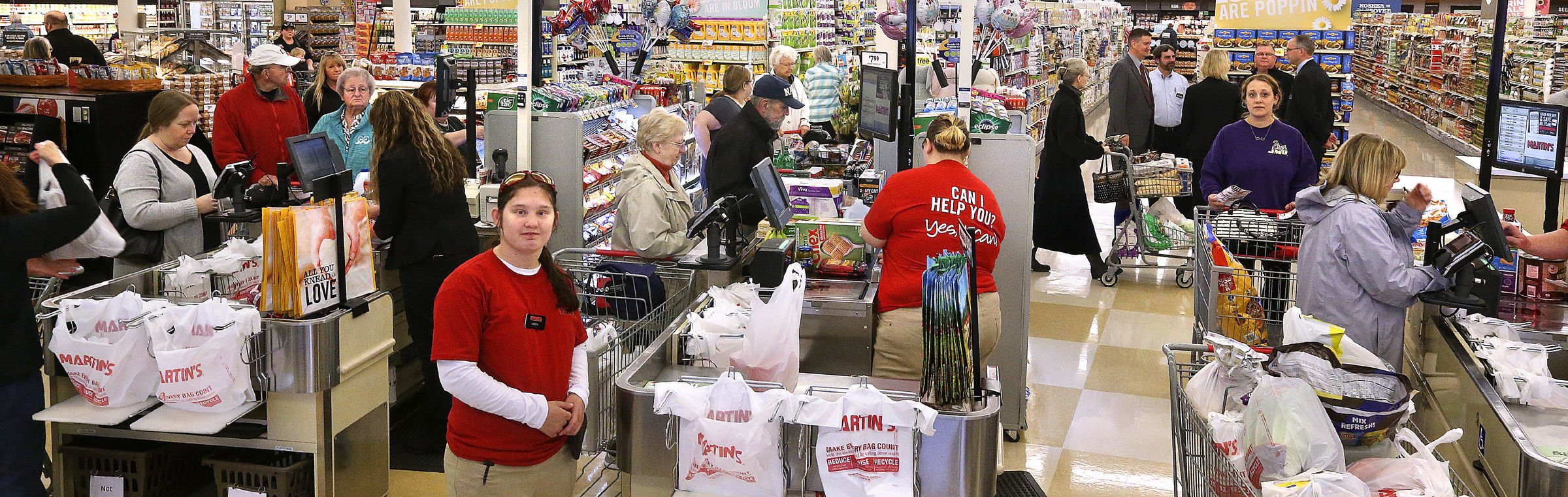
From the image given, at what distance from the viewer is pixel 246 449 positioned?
3.85 m

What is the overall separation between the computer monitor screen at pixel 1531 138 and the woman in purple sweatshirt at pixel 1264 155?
1.14 metres

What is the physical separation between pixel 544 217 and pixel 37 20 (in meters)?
20.2

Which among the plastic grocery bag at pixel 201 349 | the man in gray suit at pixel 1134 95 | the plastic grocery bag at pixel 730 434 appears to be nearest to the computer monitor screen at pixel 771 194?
the plastic grocery bag at pixel 730 434

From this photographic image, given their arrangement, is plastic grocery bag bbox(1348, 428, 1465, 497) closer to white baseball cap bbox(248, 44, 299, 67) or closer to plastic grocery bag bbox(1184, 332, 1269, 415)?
plastic grocery bag bbox(1184, 332, 1269, 415)

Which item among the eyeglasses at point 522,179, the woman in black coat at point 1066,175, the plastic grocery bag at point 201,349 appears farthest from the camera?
the woman in black coat at point 1066,175

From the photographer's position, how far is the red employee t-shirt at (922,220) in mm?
3980

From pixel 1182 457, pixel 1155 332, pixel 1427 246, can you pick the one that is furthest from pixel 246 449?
pixel 1155 332

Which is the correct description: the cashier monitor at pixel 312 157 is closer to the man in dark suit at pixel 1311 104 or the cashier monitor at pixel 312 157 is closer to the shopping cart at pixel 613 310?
the shopping cart at pixel 613 310

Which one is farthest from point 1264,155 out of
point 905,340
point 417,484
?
point 417,484

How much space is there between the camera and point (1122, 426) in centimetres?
531

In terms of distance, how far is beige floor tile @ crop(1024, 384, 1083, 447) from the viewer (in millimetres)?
5176

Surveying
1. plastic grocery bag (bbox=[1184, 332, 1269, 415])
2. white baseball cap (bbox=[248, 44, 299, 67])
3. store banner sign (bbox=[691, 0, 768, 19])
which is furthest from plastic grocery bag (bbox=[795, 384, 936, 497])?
store banner sign (bbox=[691, 0, 768, 19])

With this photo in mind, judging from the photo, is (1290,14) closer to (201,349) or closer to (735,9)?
(735,9)

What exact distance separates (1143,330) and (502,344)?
506 centimetres
